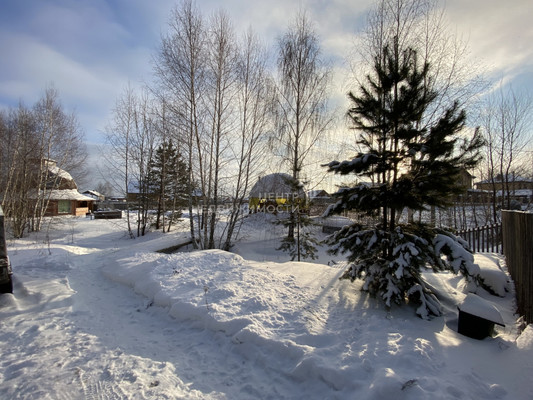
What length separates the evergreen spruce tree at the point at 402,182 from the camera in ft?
13.2

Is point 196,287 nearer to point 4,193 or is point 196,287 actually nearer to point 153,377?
point 153,377

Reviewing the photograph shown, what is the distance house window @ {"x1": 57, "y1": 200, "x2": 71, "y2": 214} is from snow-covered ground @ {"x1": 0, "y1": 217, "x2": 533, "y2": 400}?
28813 millimetres

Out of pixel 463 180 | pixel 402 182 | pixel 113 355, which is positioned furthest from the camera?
pixel 463 180

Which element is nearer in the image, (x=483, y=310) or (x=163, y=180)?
(x=483, y=310)

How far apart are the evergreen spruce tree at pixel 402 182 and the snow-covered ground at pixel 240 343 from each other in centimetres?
58

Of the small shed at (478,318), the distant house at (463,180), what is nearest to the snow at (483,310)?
the small shed at (478,318)

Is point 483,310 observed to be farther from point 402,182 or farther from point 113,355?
point 113,355

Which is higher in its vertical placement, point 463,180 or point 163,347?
point 463,180

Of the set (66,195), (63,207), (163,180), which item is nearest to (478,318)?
(163,180)

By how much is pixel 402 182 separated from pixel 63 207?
35.1 m

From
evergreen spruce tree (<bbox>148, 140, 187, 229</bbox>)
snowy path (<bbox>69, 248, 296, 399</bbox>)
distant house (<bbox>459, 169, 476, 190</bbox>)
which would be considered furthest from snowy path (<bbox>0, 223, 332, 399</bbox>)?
evergreen spruce tree (<bbox>148, 140, 187, 229</bbox>)

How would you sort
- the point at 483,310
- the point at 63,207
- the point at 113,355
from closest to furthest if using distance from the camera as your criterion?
the point at 113,355
the point at 483,310
the point at 63,207

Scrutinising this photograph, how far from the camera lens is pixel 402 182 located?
4.38m

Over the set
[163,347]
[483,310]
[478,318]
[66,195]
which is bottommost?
[163,347]
